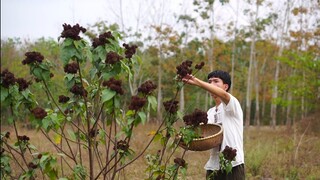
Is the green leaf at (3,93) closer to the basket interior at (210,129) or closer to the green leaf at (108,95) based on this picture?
the green leaf at (108,95)

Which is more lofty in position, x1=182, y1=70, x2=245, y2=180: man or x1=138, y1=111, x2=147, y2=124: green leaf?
x1=138, y1=111, x2=147, y2=124: green leaf

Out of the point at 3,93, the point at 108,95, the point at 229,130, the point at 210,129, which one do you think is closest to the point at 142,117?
the point at 108,95

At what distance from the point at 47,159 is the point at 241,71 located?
1177 inches

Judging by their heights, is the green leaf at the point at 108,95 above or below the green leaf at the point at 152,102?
above

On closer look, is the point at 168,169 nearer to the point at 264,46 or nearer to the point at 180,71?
the point at 180,71

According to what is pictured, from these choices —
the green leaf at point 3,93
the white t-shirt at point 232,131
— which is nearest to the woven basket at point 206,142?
the white t-shirt at point 232,131

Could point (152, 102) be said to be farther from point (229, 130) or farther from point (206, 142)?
point (229, 130)

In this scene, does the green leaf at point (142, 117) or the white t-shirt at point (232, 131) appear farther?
the white t-shirt at point (232, 131)

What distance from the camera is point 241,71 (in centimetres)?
3116

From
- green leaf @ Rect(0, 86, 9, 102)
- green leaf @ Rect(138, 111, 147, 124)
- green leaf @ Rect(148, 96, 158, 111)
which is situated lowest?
green leaf @ Rect(138, 111, 147, 124)

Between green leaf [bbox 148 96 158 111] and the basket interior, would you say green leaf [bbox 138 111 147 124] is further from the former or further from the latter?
the basket interior

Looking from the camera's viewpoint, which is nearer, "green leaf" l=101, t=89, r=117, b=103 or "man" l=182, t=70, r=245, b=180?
"green leaf" l=101, t=89, r=117, b=103

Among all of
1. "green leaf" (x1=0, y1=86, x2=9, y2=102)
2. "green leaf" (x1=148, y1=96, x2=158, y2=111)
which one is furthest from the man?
"green leaf" (x1=0, y1=86, x2=9, y2=102)

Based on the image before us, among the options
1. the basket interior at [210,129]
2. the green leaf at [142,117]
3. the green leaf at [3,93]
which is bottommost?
the basket interior at [210,129]
